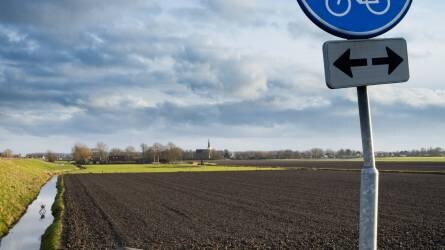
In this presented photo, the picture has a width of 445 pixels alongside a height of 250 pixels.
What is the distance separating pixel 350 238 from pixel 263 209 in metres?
12.1

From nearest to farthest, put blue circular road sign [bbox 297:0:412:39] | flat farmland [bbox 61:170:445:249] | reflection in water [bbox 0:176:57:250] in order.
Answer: blue circular road sign [bbox 297:0:412:39] → flat farmland [bbox 61:170:445:249] → reflection in water [bbox 0:176:57:250]

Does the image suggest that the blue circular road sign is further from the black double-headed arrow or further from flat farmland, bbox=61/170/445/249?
flat farmland, bbox=61/170/445/249

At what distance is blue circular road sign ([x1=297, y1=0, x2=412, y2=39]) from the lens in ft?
11.1

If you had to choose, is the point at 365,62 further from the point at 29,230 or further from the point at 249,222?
the point at 29,230

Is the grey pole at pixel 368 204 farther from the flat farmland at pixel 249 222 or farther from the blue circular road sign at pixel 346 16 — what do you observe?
the flat farmland at pixel 249 222

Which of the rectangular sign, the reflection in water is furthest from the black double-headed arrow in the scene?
the reflection in water

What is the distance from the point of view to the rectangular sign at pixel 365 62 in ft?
11.2

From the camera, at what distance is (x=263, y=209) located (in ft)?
106

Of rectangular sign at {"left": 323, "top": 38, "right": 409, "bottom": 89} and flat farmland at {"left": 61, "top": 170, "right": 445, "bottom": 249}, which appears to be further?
flat farmland at {"left": 61, "top": 170, "right": 445, "bottom": 249}

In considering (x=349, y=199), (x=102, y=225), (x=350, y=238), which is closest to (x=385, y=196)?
(x=349, y=199)

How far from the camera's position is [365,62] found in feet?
11.3

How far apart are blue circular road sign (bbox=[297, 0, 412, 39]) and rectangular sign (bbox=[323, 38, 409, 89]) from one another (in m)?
0.07

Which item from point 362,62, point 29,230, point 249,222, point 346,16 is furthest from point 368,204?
point 29,230

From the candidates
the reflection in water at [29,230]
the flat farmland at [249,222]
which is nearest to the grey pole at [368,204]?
the flat farmland at [249,222]
